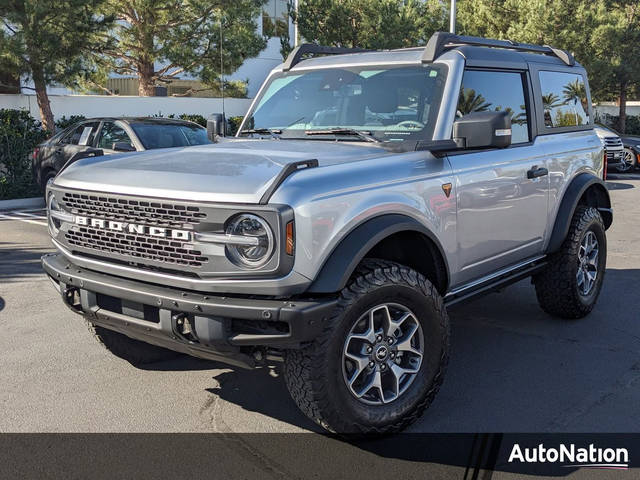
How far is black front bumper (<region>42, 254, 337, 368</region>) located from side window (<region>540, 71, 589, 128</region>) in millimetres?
3015

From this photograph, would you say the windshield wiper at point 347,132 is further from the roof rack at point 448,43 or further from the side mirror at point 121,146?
the side mirror at point 121,146

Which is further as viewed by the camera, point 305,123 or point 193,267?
point 305,123

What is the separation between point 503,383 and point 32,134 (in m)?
13.2

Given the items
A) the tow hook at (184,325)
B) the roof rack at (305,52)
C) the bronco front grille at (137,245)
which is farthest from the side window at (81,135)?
the tow hook at (184,325)

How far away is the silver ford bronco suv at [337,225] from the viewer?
3.23 meters

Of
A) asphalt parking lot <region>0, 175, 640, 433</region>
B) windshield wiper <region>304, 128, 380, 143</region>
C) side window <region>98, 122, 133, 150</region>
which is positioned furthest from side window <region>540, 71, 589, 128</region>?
side window <region>98, 122, 133, 150</region>

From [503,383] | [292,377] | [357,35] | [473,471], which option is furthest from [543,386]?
[357,35]

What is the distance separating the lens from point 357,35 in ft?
78.0

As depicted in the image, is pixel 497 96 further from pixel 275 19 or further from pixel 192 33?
pixel 275 19

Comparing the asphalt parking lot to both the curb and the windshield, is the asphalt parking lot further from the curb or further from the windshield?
the curb

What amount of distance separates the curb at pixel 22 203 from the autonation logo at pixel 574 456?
11919 mm

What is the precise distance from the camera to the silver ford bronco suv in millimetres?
3232

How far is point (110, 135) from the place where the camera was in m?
11.8

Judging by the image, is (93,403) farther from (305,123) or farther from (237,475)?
(305,123)
